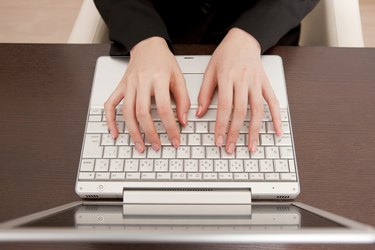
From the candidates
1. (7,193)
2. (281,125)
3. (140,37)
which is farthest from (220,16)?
(7,193)

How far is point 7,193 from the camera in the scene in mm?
599

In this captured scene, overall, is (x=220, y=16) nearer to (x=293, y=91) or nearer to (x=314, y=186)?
(x=293, y=91)

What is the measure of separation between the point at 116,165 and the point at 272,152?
235 millimetres

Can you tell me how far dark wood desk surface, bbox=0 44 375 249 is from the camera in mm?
584

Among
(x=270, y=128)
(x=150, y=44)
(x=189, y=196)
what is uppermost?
(x=150, y=44)

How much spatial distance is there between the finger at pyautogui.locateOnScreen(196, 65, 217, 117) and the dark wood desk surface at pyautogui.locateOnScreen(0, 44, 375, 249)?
0.35 feet

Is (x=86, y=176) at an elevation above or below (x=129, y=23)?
below

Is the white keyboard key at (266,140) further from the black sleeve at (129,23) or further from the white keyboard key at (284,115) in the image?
the black sleeve at (129,23)

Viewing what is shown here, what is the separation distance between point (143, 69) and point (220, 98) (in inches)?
5.5

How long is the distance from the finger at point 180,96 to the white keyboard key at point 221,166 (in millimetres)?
84

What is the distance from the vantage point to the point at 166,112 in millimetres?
604

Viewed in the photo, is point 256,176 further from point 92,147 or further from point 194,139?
point 92,147

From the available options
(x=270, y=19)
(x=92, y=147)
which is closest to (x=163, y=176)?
(x=92, y=147)

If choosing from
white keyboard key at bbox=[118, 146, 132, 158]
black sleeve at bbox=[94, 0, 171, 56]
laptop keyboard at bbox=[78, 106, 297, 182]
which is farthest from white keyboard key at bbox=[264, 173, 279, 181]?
black sleeve at bbox=[94, 0, 171, 56]
